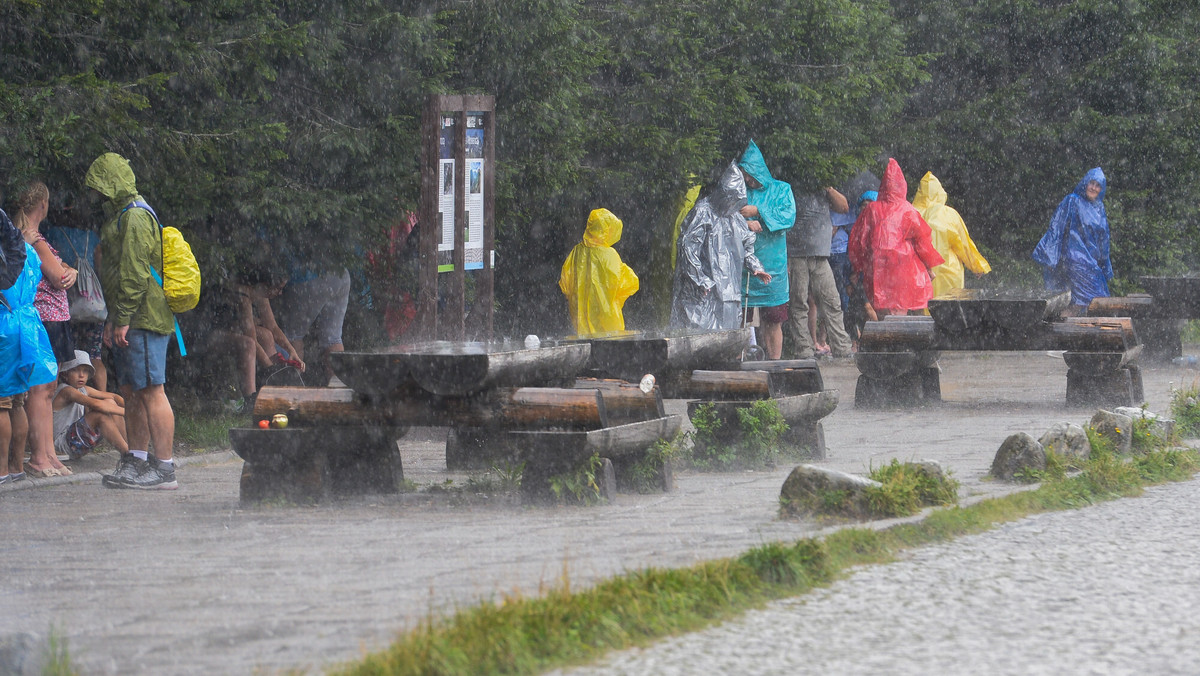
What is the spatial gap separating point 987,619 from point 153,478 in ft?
16.3

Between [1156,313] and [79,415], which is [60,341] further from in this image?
[1156,313]

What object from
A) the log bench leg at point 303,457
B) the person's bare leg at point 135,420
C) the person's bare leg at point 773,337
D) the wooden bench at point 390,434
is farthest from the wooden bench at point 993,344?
the person's bare leg at point 135,420

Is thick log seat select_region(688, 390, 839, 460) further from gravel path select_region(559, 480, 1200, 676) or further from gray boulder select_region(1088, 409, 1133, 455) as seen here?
gravel path select_region(559, 480, 1200, 676)

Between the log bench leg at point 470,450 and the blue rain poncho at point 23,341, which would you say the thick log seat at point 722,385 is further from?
the blue rain poncho at point 23,341

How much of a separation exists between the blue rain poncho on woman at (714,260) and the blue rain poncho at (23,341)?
682cm

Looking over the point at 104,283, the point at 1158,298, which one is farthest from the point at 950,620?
the point at 1158,298

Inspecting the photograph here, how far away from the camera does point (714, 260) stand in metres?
14.0

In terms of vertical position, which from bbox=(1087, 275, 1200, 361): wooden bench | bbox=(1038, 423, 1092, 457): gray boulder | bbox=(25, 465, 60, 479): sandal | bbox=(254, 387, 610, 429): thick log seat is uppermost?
bbox=(1087, 275, 1200, 361): wooden bench

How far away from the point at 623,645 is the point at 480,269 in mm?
6330

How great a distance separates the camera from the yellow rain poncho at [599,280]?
41.4 ft

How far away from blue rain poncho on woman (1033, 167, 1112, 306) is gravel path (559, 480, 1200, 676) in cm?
1042

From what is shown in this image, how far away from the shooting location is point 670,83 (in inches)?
562

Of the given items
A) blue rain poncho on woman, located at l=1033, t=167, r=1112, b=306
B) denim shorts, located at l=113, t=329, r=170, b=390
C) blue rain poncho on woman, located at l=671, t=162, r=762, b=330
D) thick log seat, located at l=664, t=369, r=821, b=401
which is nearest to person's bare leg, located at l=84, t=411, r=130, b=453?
denim shorts, located at l=113, t=329, r=170, b=390

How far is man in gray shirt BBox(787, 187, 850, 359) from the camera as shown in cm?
1597
